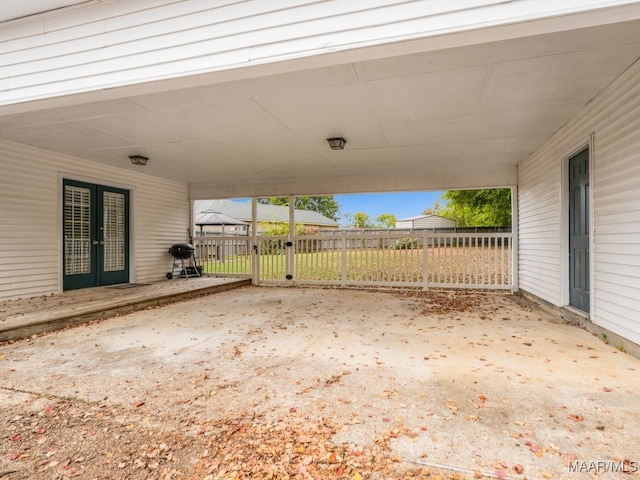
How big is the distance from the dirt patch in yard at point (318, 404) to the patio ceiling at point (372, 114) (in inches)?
84.1

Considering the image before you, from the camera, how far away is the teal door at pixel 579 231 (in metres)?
3.75

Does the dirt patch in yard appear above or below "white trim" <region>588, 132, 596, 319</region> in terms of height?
below

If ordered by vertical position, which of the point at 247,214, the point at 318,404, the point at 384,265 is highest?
the point at 247,214

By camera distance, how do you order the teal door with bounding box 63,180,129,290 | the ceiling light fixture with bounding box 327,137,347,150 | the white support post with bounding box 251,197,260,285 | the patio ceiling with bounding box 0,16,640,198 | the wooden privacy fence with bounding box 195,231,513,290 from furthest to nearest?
the white support post with bounding box 251,197,260,285 → the wooden privacy fence with bounding box 195,231,513,290 → the teal door with bounding box 63,180,129,290 → the ceiling light fixture with bounding box 327,137,347,150 → the patio ceiling with bounding box 0,16,640,198

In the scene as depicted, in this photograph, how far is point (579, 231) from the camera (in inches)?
155

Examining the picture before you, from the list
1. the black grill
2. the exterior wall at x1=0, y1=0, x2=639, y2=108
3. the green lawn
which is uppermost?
the exterior wall at x1=0, y1=0, x2=639, y2=108

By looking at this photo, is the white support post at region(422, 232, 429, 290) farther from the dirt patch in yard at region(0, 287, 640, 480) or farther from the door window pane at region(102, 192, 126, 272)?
the door window pane at region(102, 192, 126, 272)

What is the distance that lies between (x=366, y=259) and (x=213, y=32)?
5762 mm

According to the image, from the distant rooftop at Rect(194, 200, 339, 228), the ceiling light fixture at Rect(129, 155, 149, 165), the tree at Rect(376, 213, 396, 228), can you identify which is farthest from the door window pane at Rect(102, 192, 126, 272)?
the tree at Rect(376, 213, 396, 228)

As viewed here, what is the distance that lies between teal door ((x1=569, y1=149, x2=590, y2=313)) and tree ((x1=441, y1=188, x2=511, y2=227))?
9.31 metres

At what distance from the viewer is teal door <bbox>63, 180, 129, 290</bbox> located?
18.5 feet

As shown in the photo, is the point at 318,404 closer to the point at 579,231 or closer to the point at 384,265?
the point at 579,231

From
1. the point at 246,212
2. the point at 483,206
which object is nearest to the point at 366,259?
the point at 483,206

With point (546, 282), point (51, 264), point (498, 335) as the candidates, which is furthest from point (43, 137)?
point (546, 282)
